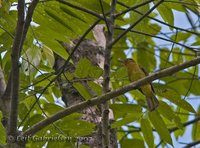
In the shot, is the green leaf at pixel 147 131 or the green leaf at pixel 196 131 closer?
the green leaf at pixel 147 131

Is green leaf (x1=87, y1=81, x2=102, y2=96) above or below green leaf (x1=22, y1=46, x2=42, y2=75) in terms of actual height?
below

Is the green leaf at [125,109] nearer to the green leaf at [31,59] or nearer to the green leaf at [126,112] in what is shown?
the green leaf at [126,112]

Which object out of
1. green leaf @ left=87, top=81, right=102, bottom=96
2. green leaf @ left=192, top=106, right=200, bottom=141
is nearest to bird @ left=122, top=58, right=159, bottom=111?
green leaf @ left=87, top=81, right=102, bottom=96

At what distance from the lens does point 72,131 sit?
1.88 m

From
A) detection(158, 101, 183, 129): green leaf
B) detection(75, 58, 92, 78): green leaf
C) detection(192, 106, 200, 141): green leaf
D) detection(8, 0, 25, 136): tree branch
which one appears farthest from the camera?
detection(192, 106, 200, 141): green leaf

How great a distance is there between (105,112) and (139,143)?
91 centimetres

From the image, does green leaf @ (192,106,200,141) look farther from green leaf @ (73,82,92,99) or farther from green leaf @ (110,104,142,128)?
green leaf @ (73,82,92,99)

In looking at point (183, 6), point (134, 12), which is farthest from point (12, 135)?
point (183, 6)

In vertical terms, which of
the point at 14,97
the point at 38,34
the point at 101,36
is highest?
the point at 101,36

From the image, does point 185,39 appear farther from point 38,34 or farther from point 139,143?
point 38,34

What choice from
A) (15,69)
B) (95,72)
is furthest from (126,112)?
(15,69)

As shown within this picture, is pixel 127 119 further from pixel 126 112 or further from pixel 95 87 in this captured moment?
pixel 95 87

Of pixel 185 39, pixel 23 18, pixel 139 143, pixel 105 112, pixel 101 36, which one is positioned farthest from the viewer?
pixel 185 39

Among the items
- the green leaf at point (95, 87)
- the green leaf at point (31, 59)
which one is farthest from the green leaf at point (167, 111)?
the green leaf at point (31, 59)
